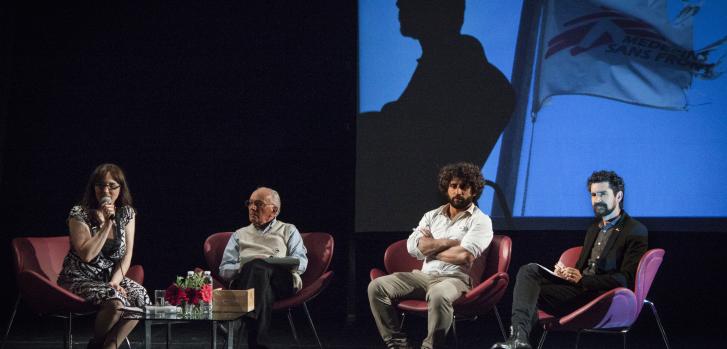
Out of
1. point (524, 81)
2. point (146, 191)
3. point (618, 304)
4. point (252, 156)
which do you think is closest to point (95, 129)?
point (146, 191)

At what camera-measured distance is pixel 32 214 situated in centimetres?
655

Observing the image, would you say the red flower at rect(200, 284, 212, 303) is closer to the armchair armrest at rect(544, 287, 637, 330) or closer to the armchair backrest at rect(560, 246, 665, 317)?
the armchair armrest at rect(544, 287, 637, 330)

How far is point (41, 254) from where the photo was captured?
4.73 metres

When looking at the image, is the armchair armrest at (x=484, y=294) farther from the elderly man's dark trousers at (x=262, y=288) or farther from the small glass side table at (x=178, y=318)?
the small glass side table at (x=178, y=318)

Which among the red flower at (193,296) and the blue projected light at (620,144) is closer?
the red flower at (193,296)

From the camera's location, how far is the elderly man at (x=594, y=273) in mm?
4008

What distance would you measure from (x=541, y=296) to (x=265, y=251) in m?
1.71

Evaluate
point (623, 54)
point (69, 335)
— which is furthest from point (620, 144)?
point (69, 335)

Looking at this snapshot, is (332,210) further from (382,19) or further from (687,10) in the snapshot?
(687,10)

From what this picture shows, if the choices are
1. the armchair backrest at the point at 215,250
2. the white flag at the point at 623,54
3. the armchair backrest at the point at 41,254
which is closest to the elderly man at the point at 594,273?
the white flag at the point at 623,54

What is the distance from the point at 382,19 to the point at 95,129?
249 cm

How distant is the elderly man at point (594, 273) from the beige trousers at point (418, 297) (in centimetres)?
36

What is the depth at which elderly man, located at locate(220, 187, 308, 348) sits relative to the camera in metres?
4.58

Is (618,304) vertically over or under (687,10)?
under
